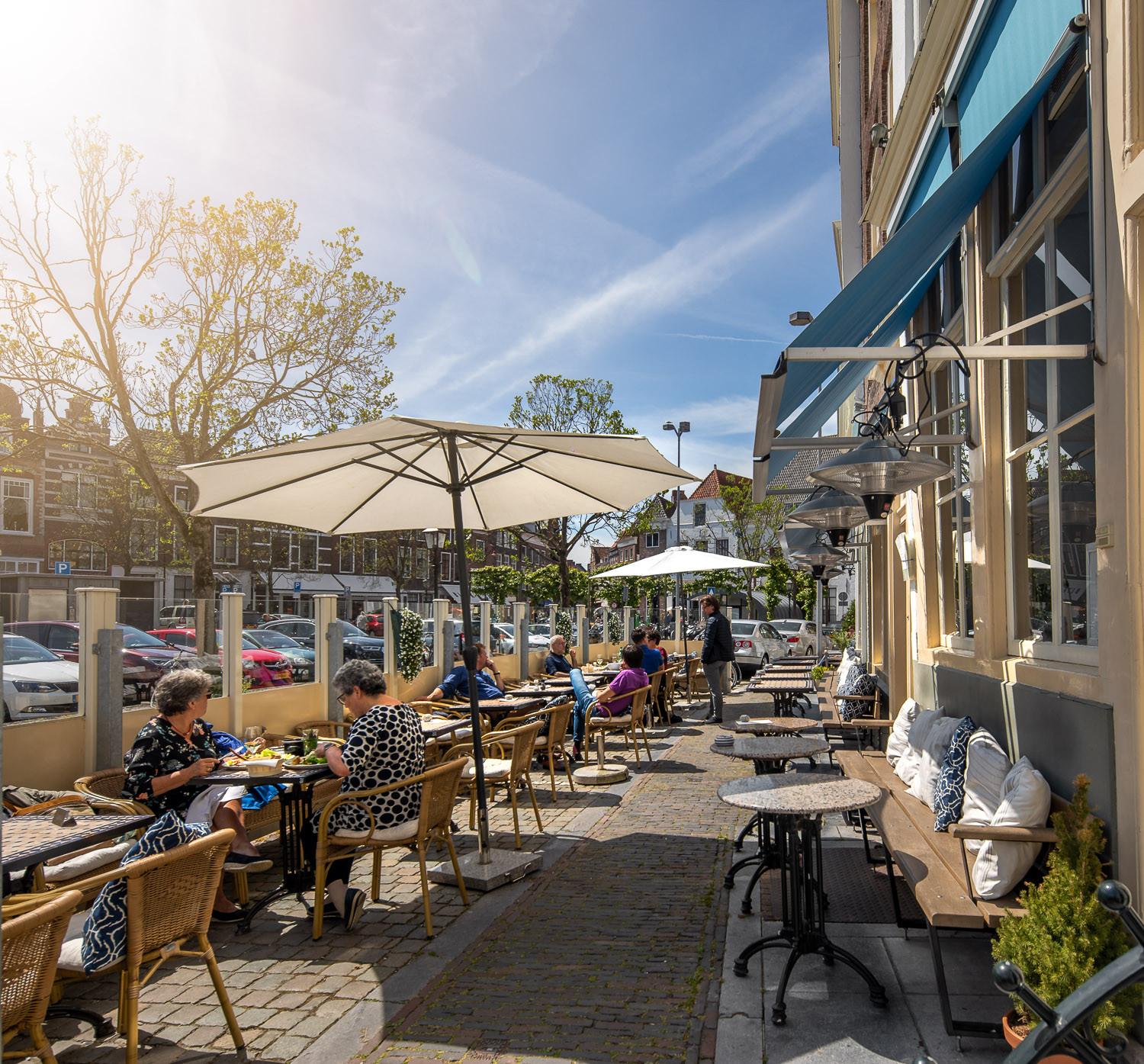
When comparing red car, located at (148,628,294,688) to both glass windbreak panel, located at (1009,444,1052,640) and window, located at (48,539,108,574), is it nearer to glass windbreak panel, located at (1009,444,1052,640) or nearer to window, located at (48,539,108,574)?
glass windbreak panel, located at (1009,444,1052,640)

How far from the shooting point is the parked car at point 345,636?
9.36 m

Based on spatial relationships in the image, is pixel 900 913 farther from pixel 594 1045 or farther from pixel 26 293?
pixel 26 293

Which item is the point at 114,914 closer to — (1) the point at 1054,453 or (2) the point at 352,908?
(2) the point at 352,908

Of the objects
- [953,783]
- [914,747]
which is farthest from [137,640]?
[953,783]

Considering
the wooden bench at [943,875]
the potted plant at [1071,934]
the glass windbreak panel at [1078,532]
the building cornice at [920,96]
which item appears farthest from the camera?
the building cornice at [920,96]

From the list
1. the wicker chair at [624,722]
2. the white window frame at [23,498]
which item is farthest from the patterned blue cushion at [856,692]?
the white window frame at [23,498]

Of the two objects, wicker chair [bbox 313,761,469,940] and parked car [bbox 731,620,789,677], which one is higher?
wicker chair [bbox 313,761,469,940]

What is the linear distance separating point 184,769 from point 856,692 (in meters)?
7.73

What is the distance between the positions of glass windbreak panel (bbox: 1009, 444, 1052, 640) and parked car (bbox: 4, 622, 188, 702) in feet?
20.0

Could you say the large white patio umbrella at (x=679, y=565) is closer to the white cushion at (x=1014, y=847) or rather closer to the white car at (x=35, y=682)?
the white car at (x=35, y=682)

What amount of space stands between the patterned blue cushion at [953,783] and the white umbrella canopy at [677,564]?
31.8 ft

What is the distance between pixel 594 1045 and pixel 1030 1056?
285 cm

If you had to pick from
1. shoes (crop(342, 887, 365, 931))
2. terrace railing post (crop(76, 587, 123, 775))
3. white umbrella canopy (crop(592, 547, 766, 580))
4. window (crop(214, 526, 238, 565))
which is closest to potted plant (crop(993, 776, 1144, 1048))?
shoes (crop(342, 887, 365, 931))

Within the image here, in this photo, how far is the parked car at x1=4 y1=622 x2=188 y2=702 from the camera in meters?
6.49
